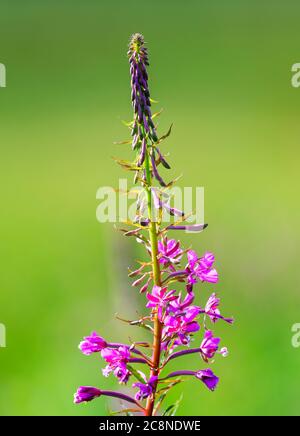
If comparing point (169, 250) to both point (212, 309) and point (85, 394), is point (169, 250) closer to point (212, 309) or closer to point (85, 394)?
point (212, 309)

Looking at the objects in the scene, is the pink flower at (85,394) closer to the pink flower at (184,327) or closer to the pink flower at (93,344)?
the pink flower at (93,344)

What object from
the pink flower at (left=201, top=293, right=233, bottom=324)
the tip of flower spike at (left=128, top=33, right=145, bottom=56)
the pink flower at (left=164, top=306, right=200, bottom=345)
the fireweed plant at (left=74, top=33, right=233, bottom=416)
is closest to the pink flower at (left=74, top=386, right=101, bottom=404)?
the fireweed plant at (left=74, top=33, right=233, bottom=416)

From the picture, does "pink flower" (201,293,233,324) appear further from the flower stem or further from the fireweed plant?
the flower stem

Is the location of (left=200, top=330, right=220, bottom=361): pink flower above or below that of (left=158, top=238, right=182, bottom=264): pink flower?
below

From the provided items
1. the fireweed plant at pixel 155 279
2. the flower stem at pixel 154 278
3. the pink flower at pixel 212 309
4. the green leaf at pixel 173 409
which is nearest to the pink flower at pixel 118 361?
the fireweed plant at pixel 155 279

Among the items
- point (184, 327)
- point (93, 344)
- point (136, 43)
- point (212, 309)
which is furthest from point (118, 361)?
point (136, 43)

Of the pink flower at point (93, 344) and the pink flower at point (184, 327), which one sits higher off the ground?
the pink flower at point (184, 327)

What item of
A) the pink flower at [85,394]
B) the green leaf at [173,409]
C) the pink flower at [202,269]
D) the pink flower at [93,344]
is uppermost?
the pink flower at [202,269]
